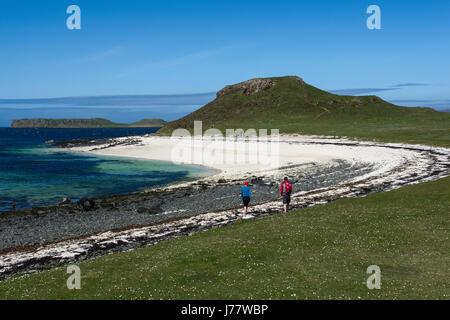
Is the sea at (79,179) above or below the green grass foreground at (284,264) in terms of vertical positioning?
below

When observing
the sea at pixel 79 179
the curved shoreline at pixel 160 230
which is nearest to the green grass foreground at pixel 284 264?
the curved shoreline at pixel 160 230

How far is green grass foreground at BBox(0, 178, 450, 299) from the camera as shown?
45.5 ft

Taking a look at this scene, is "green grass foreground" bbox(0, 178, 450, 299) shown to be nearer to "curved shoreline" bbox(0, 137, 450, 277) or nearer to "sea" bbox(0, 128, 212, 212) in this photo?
"curved shoreline" bbox(0, 137, 450, 277)

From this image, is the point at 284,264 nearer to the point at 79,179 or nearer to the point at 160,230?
the point at 160,230

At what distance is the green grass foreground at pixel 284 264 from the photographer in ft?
45.5

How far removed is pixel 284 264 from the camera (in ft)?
54.5

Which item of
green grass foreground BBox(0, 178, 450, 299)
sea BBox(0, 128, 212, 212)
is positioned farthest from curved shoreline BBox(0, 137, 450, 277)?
sea BBox(0, 128, 212, 212)

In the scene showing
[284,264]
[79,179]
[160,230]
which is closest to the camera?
[284,264]

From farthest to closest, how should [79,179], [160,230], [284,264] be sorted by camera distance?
[79,179], [160,230], [284,264]

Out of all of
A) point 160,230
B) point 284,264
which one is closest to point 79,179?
point 160,230

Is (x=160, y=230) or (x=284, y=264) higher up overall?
(x=284, y=264)

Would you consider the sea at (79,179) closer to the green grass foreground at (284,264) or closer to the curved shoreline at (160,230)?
the curved shoreline at (160,230)

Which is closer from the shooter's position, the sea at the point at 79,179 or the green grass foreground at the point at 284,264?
the green grass foreground at the point at 284,264

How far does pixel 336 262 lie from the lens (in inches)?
656
